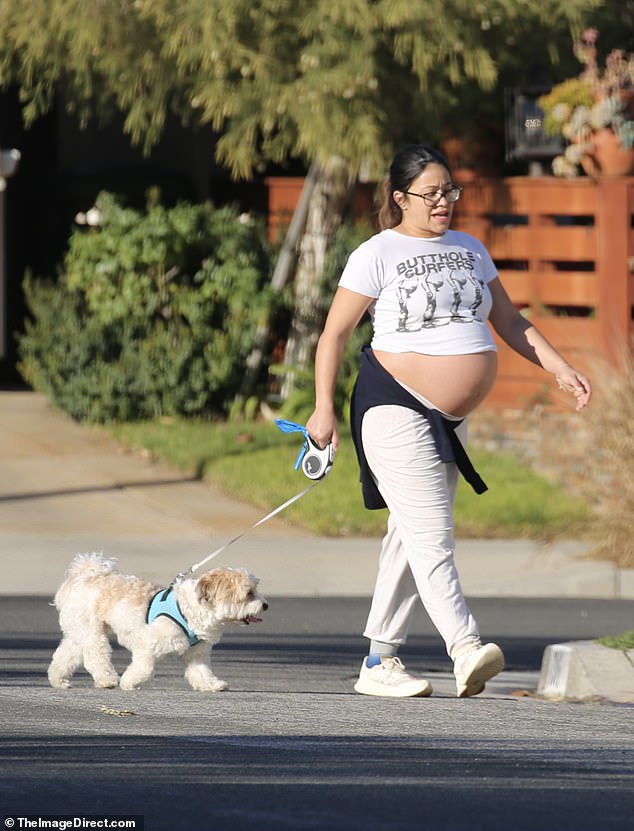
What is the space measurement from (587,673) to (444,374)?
1538 mm

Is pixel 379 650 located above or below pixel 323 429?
below

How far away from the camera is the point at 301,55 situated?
529 inches

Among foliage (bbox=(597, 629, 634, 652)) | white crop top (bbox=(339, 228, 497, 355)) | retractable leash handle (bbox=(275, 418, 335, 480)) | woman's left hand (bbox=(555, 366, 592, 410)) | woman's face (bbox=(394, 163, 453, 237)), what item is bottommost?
foliage (bbox=(597, 629, 634, 652))

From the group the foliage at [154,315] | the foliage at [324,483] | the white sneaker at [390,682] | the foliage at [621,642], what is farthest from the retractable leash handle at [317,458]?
the foliage at [154,315]

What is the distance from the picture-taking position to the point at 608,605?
10.0 metres

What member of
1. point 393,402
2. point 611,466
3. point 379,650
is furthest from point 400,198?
point 611,466

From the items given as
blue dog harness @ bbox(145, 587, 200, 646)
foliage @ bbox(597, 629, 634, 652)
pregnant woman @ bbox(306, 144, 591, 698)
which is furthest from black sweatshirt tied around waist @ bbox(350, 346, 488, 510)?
foliage @ bbox(597, 629, 634, 652)

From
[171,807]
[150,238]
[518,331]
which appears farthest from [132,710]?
[150,238]

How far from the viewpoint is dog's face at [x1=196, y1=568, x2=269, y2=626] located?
20.8 ft

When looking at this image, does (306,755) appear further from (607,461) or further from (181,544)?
(607,461)

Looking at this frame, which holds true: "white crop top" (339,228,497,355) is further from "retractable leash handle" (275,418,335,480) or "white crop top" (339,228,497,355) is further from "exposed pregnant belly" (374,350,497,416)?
"retractable leash handle" (275,418,335,480)

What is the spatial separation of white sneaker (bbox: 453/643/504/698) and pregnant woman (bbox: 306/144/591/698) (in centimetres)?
1

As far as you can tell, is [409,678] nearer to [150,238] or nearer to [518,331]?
[518,331]

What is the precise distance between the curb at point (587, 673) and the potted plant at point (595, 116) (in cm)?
694
